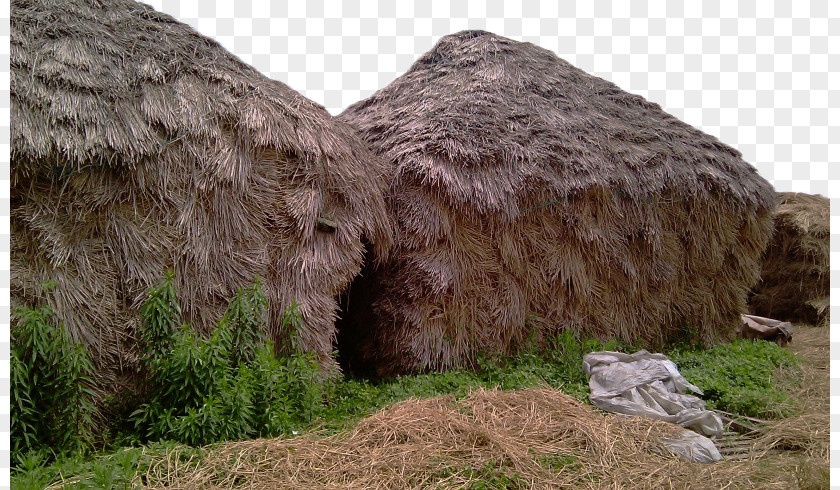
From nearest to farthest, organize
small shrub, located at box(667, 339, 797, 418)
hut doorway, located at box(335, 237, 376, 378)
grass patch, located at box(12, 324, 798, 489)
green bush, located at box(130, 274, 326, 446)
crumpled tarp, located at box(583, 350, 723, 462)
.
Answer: grass patch, located at box(12, 324, 798, 489)
green bush, located at box(130, 274, 326, 446)
crumpled tarp, located at box(583, 350, 723, 462)
small shrub, located at box(667, 339, 797, 418)
hut doorway, located at box(335, 237, 376, 378)

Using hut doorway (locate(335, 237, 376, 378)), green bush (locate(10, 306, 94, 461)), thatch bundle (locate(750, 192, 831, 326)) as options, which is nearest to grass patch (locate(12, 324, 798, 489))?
green bush (locate(10, 306, 94, 461))

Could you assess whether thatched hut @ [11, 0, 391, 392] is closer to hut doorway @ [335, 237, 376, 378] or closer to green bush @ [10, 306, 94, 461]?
green bush @ [10, 306, 94, 461]

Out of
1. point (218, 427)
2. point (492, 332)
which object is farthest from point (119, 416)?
point (492, 332)

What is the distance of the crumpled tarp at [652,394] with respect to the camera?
4.50 metres

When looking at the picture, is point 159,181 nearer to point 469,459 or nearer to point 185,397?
point 185,397

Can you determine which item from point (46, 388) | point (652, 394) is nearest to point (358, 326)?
point (652, 394)

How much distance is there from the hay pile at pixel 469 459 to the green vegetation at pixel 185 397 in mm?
99

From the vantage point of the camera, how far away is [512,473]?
146 inches

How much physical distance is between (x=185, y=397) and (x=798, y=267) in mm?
9616

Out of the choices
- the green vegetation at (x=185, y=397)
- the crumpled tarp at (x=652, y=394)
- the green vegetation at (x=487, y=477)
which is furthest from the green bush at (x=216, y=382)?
the crumpled tarp at (x=652, y=394)

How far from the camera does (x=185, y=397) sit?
4.05 m

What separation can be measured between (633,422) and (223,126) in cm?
378

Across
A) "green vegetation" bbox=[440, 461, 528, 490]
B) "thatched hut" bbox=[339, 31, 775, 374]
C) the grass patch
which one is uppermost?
"thatched hut" bbox=[339, 31, 775, 374]

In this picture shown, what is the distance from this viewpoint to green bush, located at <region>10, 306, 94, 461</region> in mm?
3699
